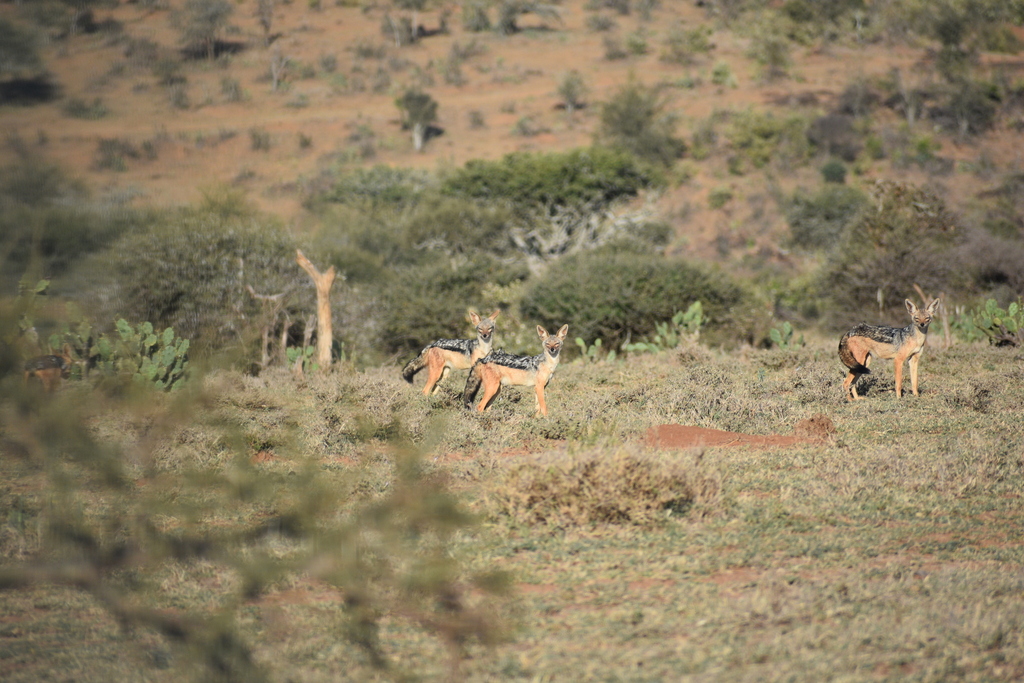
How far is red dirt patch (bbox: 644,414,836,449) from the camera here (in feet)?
26.8

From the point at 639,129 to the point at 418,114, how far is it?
11.5m

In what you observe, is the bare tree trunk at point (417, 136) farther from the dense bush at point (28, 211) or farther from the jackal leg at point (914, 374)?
the dense bush at point (28, 211)

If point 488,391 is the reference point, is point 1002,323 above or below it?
below

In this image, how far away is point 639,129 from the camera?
152 feet

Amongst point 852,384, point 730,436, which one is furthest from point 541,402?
point 852,384

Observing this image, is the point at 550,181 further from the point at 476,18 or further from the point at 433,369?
the point at 476,18

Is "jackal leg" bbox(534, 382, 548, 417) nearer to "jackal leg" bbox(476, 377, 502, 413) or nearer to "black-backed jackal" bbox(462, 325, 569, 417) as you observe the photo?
"black-backed jackal" bbox(462, 325, 569, 417)

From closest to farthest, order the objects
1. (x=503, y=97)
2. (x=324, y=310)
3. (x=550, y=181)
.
Result: (x=324, y=310), (x=550, y=181), (x=503, y=97)

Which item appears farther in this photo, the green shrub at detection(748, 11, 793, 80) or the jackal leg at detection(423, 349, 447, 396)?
the green shrub at detection(748, 11, 793, 80)

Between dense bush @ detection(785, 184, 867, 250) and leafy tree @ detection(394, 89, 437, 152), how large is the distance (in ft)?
65.8

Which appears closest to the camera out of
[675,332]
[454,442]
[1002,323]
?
[454,442]

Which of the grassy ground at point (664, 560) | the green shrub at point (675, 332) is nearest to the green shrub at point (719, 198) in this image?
the green shrub at point (675, 332)

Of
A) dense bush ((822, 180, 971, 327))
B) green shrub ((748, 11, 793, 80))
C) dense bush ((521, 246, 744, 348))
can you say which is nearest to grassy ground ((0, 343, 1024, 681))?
dense bush ((521, 246, 744, 348))

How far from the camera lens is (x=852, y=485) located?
672 cm
